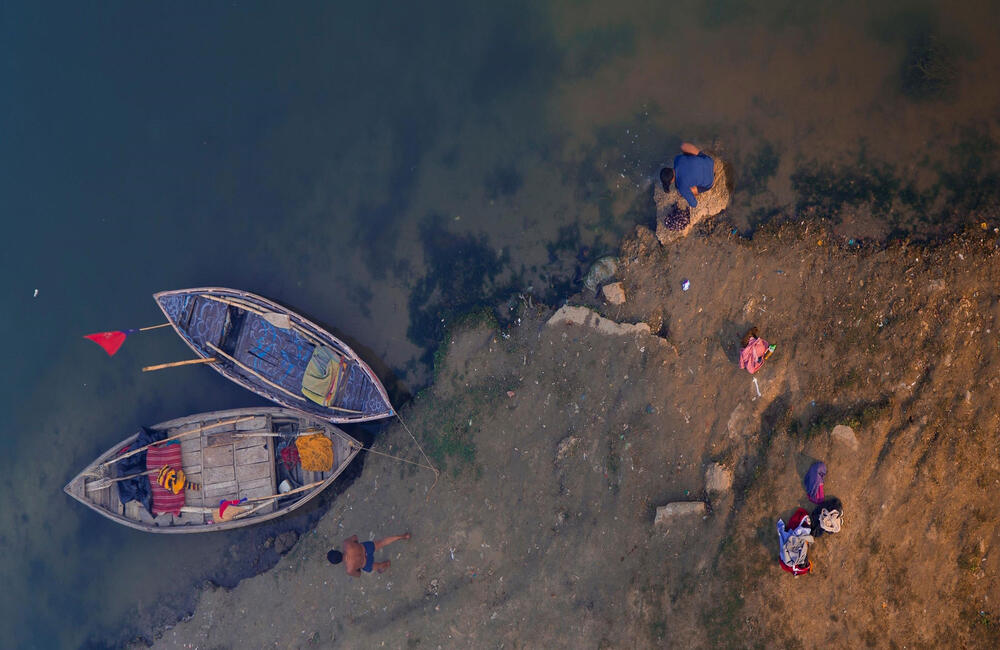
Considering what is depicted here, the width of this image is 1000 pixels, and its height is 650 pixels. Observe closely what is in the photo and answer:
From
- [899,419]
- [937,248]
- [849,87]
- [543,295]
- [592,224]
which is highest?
[849,87]

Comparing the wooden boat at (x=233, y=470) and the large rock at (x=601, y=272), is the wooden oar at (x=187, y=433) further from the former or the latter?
the large rock at (x=601, y=272)

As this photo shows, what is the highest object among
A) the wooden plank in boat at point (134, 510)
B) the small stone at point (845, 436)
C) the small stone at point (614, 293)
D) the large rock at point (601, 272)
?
the large rock at point (601, 272)

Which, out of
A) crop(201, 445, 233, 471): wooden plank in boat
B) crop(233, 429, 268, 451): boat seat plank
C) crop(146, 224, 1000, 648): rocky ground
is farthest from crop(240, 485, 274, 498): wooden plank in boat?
crop(146, 224, 1000, 648): rocky ground

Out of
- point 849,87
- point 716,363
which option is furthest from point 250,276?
point 849,87

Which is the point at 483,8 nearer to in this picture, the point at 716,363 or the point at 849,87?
the point at 849,87

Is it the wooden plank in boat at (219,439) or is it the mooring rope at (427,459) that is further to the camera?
the wooden plank in boat at (219,439)

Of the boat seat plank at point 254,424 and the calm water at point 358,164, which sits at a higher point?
the calm water at point 358,164

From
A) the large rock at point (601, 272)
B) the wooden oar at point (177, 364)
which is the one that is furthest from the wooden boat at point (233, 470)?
the large rock at point (601, 272)

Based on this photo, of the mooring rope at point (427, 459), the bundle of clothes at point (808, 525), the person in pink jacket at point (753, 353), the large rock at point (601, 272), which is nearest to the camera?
the bundle of clothes at point (808, 525)

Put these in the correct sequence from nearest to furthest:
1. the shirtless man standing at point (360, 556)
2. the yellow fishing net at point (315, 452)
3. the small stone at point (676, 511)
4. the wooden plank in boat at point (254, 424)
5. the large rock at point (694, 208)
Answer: the small stone at point (676, 511) → the large rock at point (694, 208) → the shirtless man standing at point (360, 556) → the yellow fishing net at point (315, 452) → the wooden plank in boat at point (254, 424)
